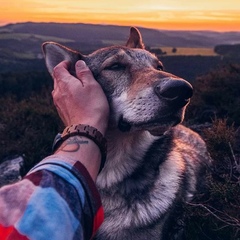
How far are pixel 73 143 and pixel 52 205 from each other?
1.62 ft

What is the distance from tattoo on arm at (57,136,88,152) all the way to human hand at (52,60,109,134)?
163 millimetres

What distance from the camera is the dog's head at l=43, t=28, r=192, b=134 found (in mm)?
3326

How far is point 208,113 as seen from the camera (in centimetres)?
860

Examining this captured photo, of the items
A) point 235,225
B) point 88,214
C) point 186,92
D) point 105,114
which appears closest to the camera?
point 88,214

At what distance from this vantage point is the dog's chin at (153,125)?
343cm

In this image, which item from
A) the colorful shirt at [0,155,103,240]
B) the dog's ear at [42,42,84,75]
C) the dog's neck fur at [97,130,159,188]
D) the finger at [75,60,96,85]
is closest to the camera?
the colorful shirt at [0,155,103,240]

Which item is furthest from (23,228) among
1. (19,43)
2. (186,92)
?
(19,43)

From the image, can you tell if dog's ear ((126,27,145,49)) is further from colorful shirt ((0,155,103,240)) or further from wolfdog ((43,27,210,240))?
colorful shirt ((0,155,103,240))

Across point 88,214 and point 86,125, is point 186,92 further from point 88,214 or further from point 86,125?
point 88,214

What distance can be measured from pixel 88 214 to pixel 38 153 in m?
6.08

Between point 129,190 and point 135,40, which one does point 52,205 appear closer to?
point 129,190

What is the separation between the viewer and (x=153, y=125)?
11.5 feet

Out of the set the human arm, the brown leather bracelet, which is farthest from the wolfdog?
the human arm

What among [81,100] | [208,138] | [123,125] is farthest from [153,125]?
[208,138]
